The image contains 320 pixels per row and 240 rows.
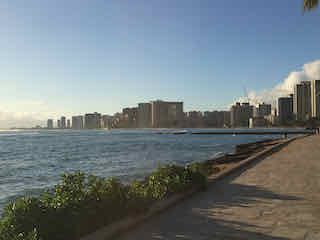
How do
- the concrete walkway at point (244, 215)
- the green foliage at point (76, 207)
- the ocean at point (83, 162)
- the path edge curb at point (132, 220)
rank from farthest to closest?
the ocean at point (83, 162)
the concrete walkway at point (244, 215)
the path edge curb at point (132, 220)
the green foliage at point (76, 207)

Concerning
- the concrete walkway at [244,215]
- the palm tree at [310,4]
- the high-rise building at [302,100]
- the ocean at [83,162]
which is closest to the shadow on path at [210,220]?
the concrete walkway at [244,215]

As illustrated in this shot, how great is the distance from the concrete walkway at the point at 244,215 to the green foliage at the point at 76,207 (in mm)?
486

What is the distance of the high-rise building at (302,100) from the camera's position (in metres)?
176

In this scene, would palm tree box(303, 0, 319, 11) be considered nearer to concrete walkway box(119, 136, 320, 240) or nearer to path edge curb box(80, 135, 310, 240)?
concrete walkway box(119, 136, 320, 240)

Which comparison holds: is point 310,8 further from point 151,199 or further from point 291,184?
point 151,199

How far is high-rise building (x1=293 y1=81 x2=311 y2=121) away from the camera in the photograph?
17598 cm

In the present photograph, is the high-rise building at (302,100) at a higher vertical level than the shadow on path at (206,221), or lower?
higher

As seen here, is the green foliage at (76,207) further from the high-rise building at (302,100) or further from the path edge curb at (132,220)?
the high-rise building at (302,100)

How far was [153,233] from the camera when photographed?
14.5ft

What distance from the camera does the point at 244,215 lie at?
202 inches

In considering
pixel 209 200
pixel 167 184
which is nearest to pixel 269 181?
pixel 209 200

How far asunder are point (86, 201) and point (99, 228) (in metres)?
0.54

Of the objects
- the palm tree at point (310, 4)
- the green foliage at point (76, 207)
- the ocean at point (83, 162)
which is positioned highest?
the palm tree at point (310, 4)

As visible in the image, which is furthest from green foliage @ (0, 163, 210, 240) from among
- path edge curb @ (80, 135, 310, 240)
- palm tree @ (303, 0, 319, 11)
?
palm tree @ (303, 0, 319, 11)
